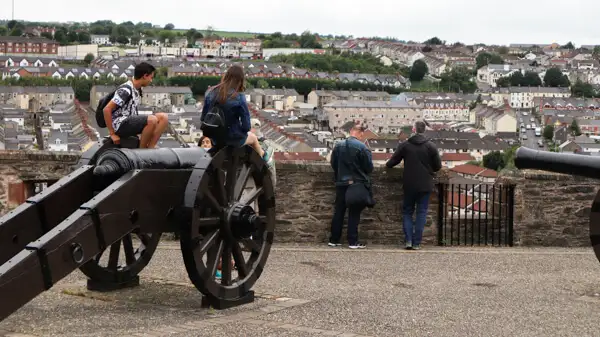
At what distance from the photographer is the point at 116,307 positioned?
6480 millimetres

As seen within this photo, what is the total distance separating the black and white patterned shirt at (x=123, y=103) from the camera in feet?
23.1

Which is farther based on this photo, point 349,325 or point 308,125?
point 308,125

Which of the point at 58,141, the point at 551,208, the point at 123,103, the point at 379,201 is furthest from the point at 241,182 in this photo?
the point at 58,141

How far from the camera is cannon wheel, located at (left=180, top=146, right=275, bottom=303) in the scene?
6.24 meters

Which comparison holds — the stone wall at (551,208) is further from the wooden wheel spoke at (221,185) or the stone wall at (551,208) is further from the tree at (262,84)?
the tree at (262,84)

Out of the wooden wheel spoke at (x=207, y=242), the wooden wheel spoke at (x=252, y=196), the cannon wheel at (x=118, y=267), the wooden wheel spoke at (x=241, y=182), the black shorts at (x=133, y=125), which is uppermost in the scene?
the black shorts at (x=133, y=125)

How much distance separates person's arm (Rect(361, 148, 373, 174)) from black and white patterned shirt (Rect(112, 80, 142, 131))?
299cm

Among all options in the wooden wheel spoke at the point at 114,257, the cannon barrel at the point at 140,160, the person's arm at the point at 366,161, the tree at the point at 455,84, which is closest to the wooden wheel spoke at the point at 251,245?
the cannon barrel at the point at 140,160

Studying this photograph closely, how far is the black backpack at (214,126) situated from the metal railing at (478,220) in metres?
4.28

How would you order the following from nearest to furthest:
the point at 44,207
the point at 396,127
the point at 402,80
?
the point at 44,207, the point at 396,127, the point at 402,80

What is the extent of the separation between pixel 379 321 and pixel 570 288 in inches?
82.0

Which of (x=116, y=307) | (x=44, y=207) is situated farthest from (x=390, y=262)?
(x=44, y=207)

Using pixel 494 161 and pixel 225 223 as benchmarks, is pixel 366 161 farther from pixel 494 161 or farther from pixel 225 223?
pixel 494 161

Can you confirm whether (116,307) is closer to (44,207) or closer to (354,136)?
(44,207)
